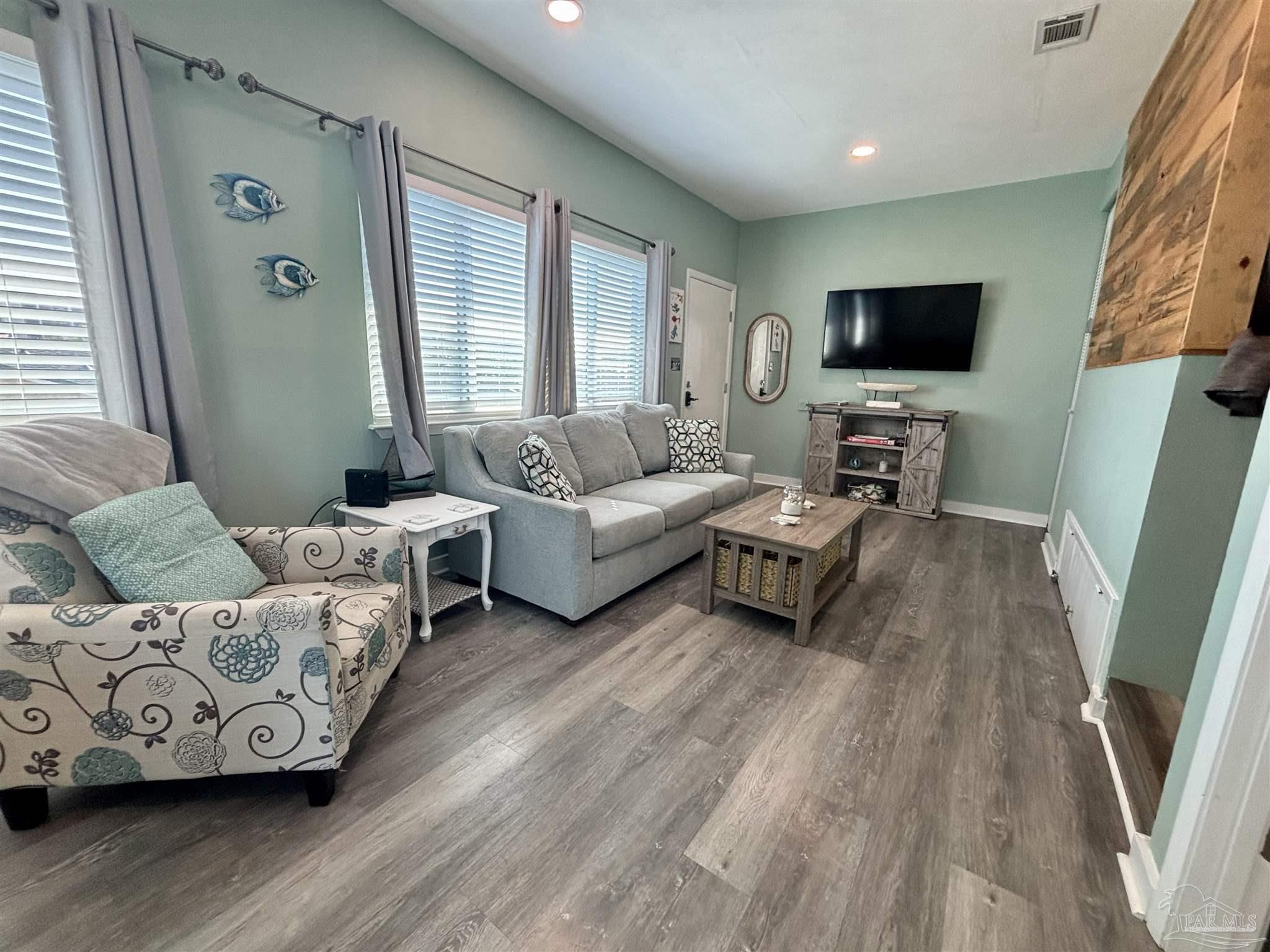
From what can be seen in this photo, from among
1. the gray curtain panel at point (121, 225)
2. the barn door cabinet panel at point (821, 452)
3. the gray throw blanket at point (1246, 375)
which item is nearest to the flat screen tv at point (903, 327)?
the barn door cabinet panel at point (821, 452)

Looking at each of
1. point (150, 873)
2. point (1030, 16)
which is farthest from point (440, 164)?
point (150, 873)

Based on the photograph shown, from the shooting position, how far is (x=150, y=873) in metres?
1.19

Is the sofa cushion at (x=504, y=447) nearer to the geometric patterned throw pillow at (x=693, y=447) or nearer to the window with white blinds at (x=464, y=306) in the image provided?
the window with white blinds at (x=464, y=306)

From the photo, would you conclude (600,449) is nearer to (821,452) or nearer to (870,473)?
(821,452)

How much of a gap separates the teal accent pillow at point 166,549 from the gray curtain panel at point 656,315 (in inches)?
124

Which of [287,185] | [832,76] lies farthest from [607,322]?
[287,185]

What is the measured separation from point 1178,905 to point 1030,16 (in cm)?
307

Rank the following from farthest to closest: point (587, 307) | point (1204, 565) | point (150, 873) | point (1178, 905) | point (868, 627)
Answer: point (587, 307) < point (868, 627) < point (1204, 565) < point (150, 873) < point (1178, 905)

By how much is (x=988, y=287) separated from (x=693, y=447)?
282cm

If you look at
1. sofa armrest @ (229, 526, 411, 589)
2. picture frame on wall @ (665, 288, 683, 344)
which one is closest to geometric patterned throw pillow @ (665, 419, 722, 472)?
picture frame on wall @ (665, 288, 683, 344)

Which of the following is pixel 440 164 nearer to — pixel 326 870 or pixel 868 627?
pixel 326 870

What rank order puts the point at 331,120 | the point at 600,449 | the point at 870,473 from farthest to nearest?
the point at 870,473
the point at 600,449
the point at 331,120

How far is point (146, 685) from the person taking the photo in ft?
3.99

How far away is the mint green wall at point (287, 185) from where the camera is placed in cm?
183
